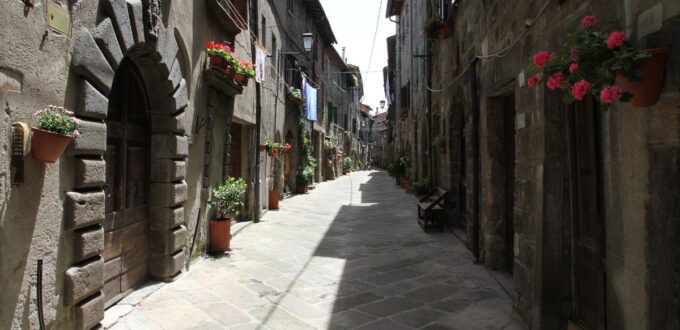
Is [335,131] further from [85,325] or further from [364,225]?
[85,325]

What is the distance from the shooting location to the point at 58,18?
288cm

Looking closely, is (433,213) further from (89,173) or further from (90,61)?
(90,61)

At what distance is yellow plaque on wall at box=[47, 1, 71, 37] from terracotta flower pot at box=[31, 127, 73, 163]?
745 millimetres

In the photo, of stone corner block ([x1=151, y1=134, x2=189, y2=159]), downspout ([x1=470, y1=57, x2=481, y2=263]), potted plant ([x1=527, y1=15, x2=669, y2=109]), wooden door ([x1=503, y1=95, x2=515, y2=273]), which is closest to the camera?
potted plant ([x1=527, y1=15, x2=669, y2=109])

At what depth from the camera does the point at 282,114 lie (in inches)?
519

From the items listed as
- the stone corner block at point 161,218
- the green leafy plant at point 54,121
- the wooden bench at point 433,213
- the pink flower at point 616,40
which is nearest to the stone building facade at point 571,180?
the pink flower at point 616,40

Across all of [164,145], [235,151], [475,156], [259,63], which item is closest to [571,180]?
[475,156]

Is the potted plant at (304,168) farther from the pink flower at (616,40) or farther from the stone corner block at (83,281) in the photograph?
the pink flower at (616,40)

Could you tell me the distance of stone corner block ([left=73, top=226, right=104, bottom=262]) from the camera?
3211 mm

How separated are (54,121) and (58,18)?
0.76m

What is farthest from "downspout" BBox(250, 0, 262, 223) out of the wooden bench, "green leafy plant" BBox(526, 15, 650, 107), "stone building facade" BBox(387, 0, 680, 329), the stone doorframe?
"green leafy plant" BBox(526, 15, 650, 107)

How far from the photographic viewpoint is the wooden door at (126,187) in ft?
13.4

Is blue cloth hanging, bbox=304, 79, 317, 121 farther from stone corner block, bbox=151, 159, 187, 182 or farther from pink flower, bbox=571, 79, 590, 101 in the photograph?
pink flower, bbox=571, 79, 590, 101

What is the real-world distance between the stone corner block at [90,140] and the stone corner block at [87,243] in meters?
0.60
